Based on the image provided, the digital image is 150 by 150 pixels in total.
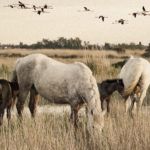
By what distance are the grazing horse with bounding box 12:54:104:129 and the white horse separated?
240 centimetres

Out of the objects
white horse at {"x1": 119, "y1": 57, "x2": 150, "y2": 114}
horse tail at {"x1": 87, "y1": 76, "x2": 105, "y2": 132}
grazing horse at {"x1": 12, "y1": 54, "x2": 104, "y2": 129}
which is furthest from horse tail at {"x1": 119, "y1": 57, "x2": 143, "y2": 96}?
horse tail at {"x1": 87, "y1": 76, "x2": 105, "y2": 132}

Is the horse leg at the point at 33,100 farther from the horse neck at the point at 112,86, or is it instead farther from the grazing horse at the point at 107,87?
the horse neck at the point at 112,86

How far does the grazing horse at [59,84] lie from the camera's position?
10367 millimetres

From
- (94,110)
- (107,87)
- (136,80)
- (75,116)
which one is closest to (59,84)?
(75,116)

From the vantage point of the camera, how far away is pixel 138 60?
47.5 ft

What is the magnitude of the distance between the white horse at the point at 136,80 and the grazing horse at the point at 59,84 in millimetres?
2398

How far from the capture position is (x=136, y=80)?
1416 centimetres

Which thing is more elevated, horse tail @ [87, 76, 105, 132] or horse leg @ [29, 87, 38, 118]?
horse tail @ [87, 76, 105, 132]

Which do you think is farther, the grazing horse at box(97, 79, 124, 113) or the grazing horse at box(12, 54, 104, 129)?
the grazing horse at box(97, 79, 124, 113)

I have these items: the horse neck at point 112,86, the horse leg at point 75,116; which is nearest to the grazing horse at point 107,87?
the horse neck at point 112,86

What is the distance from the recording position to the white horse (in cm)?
1411

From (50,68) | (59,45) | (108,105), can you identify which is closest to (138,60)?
(108,105)

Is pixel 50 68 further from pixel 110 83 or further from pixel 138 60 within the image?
pixel 138 60

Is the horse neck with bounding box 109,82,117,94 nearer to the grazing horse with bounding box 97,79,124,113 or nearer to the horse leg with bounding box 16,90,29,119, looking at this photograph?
the grazing horse with bounding box 97,79,124,113
